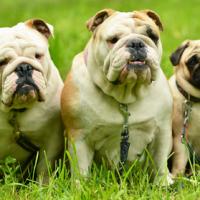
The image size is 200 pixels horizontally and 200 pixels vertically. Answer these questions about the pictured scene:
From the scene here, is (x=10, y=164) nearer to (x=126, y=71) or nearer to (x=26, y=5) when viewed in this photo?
(x=126, y=71)

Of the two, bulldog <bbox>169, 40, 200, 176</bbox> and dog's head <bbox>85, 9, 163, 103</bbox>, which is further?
bulldog <bbox>169, 40, 200, 176</bbox>

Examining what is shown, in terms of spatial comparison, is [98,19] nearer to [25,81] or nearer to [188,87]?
[25,81]

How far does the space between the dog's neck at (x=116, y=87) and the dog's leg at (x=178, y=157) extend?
2.19 feet

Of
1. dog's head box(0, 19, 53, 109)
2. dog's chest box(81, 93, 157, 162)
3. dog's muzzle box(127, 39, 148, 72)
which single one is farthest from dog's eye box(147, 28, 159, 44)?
dog's head box(0, 19, 53, 109)

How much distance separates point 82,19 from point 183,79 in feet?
20.8


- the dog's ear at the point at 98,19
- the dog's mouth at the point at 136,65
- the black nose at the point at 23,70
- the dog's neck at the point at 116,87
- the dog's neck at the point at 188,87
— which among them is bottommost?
the dog's neck at the point at 188,87

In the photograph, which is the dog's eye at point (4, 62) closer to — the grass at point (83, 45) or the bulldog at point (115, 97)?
the bulldog at point (115, 97)

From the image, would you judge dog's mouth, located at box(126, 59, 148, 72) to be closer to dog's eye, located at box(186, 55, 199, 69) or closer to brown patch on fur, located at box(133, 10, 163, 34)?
brown patch on fur, located at box(133, 10, 163, 34)

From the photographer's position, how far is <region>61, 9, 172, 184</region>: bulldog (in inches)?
194

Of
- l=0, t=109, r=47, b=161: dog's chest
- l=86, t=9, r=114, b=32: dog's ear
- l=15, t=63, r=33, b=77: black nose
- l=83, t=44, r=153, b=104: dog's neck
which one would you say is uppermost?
l=86, t=9, r=114, b=32: dog's ear

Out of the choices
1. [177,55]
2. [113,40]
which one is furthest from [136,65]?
[177,55]

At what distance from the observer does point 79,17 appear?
12.4m

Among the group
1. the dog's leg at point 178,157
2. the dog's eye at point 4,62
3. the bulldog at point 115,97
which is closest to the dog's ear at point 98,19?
the bulldog at point 115,97

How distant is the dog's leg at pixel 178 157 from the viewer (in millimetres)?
5555
